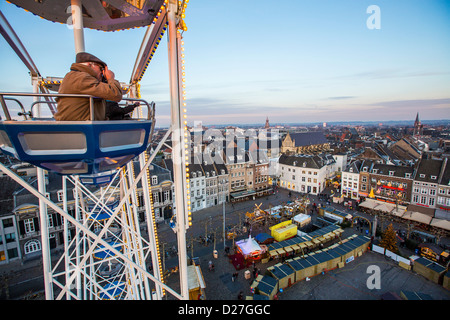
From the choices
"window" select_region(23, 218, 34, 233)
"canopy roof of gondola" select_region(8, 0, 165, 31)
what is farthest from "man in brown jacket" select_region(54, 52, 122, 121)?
"window" select_region(23, 218, 34, 233)

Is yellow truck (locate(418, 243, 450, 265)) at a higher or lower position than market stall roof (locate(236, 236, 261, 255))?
lower

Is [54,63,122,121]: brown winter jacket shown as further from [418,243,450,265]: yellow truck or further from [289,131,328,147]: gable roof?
[289,131,328,147]: gable roof

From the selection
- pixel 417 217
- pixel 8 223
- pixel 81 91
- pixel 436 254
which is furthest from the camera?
pixel 417 217

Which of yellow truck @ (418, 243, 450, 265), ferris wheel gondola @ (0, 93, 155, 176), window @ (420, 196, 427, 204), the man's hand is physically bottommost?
yellow truck @ (418, 243, 450, 265)

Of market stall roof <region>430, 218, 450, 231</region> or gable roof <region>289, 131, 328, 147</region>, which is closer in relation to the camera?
market stall roof <region>430, 218, 450, 231</region>

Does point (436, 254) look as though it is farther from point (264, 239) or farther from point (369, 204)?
point (264, 239)

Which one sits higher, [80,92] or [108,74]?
[108,74]

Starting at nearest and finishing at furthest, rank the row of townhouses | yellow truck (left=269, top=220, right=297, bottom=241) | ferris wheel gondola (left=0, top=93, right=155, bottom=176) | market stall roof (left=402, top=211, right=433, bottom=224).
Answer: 1. ferris wheel gondola (left=0, top=93, right=155, bottom=176)
2. yellow truck (left=269, top=220, right=297, bottom=241)
3. market stall roof (left=402, top=211, right=433, bottom=224)
4. the row of townhouses

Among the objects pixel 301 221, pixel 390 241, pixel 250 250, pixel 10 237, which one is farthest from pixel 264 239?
pixel 10 237

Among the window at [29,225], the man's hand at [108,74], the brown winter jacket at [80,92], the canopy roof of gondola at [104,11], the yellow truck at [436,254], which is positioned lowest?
the yellow truck at [436,254]

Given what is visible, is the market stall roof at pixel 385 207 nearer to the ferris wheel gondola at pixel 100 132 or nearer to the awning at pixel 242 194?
the awning at pixel 242 194

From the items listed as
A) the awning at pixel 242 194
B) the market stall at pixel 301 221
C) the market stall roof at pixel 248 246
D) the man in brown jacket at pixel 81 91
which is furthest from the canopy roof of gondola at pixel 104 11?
the awning at pixel 242 194
